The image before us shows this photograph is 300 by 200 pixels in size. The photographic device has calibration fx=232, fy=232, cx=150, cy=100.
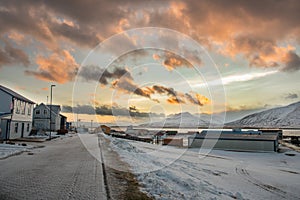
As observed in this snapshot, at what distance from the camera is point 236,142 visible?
3641 centimetres

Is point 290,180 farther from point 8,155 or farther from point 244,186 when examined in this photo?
point 8,155

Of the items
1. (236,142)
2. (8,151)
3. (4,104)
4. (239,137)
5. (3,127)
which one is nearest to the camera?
(8,151)

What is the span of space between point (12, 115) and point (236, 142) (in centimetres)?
3385

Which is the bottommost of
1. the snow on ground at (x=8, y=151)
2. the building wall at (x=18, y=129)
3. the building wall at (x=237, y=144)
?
the building wall at (x=237, y=144)

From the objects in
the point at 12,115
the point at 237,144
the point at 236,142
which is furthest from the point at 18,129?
the point at 237,144

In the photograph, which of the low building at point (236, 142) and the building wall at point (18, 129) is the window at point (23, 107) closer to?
the building wall at point (18, 129)

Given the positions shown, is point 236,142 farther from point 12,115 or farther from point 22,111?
point 22,111

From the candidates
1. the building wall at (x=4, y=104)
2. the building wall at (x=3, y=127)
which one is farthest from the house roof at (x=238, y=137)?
the building wall at (x=4, y=104)

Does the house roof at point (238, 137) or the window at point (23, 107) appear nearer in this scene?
the house roof at point (238, 137)

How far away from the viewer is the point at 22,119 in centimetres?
3784

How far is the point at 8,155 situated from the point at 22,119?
23644 mm

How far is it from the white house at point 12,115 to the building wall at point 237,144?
93.0 ft

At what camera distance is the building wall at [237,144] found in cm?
3384

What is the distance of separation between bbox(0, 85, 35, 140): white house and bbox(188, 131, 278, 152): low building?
28284mm
